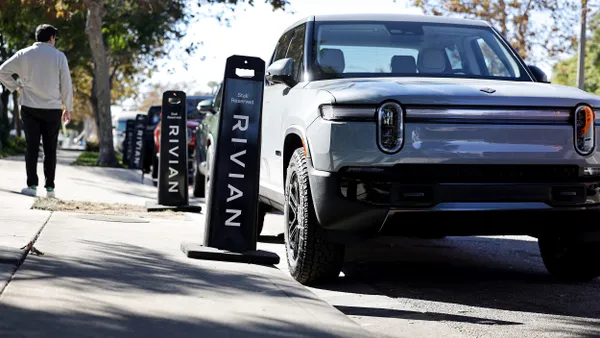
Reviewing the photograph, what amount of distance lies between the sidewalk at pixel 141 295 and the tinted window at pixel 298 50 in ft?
5.13

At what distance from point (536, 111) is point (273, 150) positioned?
2325mm

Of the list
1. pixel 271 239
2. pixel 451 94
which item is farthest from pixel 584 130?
pixel 271 239

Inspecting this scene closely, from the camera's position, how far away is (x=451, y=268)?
761 centimetres

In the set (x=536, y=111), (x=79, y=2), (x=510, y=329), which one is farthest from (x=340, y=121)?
(x=79, y=2)

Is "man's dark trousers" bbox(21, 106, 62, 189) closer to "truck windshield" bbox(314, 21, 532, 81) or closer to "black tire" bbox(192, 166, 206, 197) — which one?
"black tire" bbox(192, 166, 206, 197)

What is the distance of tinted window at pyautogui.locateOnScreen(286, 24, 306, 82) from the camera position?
7277 millimetres

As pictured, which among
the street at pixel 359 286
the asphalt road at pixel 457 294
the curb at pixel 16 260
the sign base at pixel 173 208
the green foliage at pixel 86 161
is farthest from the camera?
the green foliage at pixel 86 161

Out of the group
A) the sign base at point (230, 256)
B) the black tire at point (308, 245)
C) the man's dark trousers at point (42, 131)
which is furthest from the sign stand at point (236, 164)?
the man's dark trousers at point (42, 131)

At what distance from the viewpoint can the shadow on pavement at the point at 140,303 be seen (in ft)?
14.6

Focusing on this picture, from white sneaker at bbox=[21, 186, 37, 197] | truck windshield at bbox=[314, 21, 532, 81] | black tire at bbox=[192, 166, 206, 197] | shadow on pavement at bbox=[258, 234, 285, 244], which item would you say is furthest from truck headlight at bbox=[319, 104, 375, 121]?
black tire at bbox=[192, 166, 206, 197]

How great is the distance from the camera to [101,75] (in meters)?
25.0

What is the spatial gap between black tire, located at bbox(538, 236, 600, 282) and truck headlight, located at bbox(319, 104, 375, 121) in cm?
168

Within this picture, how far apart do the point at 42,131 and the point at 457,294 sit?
6221mm

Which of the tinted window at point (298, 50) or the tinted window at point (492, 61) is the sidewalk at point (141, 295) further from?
the tinted window at point (492, 61)
